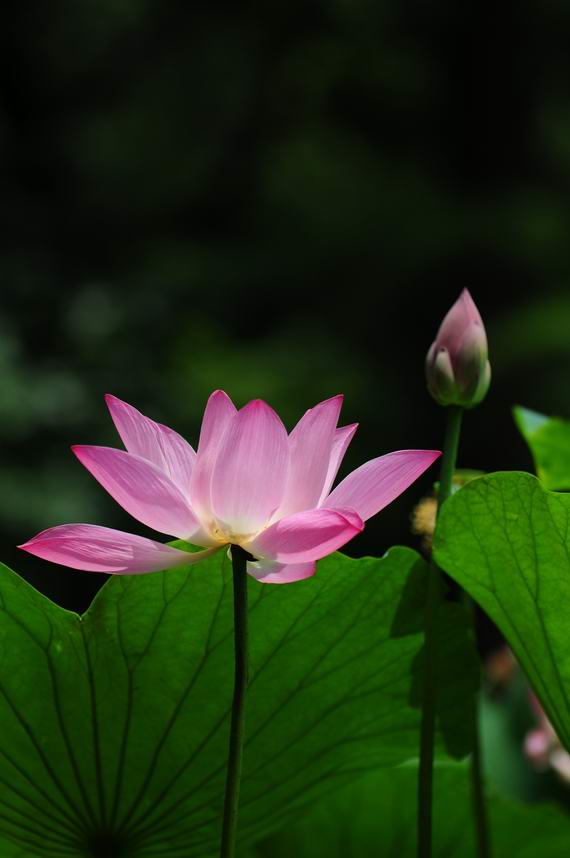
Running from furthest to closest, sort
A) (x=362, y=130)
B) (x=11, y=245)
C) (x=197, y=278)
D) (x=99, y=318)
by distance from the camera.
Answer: (x=362, y=130) → (x=197, y=278) → (x=11, y=245) → (x=99, y=318)

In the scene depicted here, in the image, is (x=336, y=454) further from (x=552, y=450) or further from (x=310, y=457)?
(x=552, y=450)

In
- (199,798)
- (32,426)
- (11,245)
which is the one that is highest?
(11,245)

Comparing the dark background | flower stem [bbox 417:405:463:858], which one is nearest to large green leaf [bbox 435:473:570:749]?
flower stem [bbox 417:405:463:858]

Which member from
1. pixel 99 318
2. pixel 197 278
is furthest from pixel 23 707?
pixel 197 278

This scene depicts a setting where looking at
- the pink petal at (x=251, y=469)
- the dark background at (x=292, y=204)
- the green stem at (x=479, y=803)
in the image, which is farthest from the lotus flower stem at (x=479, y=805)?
the dark background at (x=292, y=204)

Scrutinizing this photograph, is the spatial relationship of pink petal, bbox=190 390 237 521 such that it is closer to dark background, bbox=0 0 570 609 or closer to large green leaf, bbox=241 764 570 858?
large green leaf, bbox=241 764 570 858

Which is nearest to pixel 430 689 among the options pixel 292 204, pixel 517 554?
pixel 517 554

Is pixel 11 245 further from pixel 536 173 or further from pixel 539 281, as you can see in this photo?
pixel 536 173
